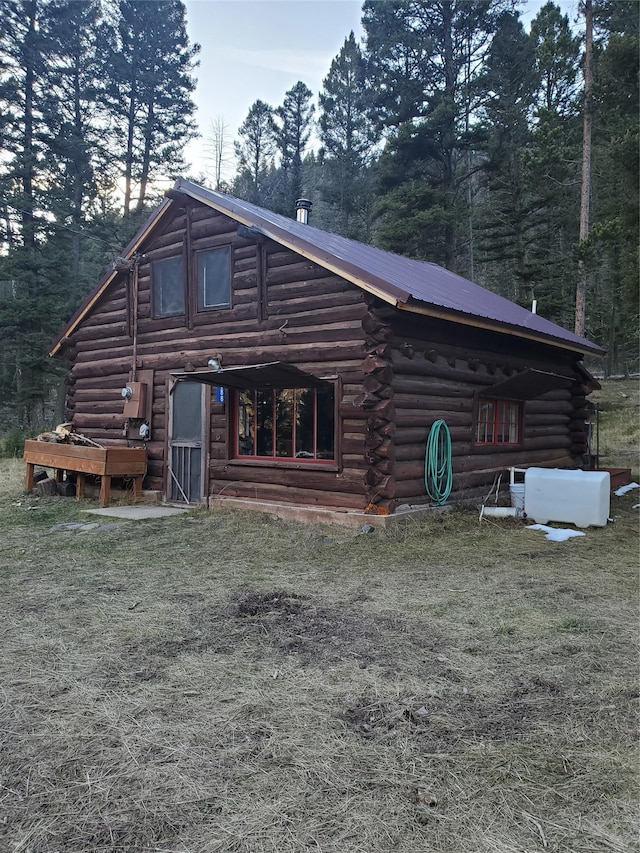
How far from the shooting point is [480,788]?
2.64m

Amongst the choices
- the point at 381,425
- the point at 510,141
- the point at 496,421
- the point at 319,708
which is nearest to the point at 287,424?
the point at 381,425

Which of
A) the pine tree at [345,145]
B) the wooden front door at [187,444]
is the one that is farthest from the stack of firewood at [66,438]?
the pine tree at [345,145]

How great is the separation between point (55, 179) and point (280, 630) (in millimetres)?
25960

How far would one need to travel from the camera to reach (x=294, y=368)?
871cm

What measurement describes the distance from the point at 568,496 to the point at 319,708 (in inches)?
273

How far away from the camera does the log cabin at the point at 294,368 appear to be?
8.96 m

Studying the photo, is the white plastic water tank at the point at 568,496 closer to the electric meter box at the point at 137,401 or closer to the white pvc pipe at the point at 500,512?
the white pvc pipe at the point at 500,512

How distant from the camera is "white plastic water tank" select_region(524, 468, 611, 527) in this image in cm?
902

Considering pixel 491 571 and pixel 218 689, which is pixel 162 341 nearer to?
pixel 491 571

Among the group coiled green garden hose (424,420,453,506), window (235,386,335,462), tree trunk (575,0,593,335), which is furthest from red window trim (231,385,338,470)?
tree trunk (575,0,593,335)

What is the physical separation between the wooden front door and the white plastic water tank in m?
5.67

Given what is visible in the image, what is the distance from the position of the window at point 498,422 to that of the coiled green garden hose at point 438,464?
4.60ft

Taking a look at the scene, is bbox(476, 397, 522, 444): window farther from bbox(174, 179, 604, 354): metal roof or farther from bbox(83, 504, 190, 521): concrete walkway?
bbox(83, 504, 190, 521): concrete walkway

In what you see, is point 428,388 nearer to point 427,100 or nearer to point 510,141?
point 510,141
